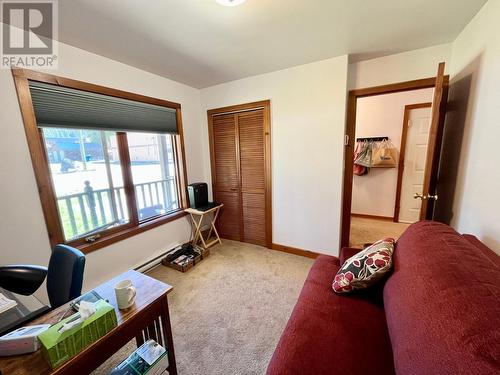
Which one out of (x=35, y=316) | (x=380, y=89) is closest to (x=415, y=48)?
(x=380, y=89)

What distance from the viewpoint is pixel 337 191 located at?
7.93ft

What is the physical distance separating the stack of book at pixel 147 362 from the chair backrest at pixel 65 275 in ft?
1.57

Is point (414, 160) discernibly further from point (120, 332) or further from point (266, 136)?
point (120, 332)

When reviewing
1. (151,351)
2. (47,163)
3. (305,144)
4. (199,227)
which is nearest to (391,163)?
(305,144)

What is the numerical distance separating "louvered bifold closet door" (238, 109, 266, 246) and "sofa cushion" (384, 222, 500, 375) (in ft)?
6.54

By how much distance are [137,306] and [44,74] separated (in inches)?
Result: 77.8

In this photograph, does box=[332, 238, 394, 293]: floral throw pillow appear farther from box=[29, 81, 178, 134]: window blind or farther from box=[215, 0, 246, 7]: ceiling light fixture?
box=[29, 81, 178, 134]: window blind

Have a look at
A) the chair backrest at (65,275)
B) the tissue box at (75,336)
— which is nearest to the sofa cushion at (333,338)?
the tissue box at (75,336)

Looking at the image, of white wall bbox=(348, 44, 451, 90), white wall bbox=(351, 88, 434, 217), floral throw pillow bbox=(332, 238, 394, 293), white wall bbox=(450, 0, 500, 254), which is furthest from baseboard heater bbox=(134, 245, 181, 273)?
white wall bbox=(351, 88, 434, 217)

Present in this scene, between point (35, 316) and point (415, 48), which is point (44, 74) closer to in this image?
point (35, 316)

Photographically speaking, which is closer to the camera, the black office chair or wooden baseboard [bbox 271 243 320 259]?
the black office chair

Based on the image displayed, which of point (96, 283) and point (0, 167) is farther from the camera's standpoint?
point (96, 283)

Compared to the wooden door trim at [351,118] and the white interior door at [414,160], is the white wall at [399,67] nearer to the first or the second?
the wooden door trim at [351,118]

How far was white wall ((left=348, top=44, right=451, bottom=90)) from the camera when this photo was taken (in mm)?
2039
